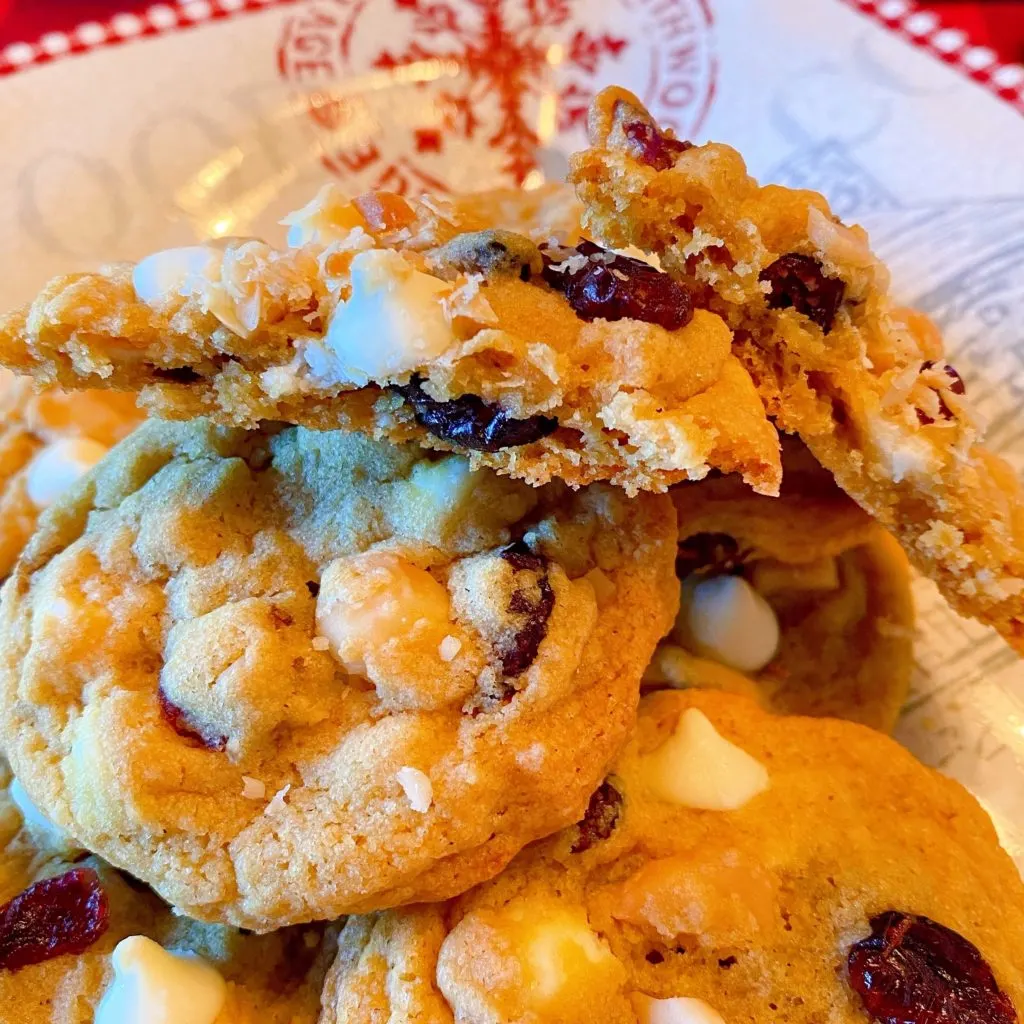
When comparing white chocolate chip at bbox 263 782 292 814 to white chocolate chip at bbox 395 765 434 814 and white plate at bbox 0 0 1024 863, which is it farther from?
white plate at bbox 0 0 1024 863

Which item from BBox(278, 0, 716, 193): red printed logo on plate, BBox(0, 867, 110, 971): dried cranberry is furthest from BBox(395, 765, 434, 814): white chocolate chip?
BBox(278, 0, 716, 193): red printed logo on plate

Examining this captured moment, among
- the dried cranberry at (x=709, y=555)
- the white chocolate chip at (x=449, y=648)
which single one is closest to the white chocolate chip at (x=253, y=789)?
the white chocolate chip at (x=449, y=648)

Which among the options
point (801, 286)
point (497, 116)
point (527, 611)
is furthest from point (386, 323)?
point (497, 116)

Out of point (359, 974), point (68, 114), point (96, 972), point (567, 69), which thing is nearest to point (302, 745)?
point (359, 974)

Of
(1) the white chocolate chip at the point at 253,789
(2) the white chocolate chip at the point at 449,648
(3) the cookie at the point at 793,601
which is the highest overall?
(2) the white chocolate chip at the point at 449,648

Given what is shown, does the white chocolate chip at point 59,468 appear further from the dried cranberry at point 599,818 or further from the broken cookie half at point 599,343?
the dried cranberry at point 599,818

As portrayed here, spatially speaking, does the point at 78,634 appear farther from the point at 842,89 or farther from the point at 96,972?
the point at 842,89

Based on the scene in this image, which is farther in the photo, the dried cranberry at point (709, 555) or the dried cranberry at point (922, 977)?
the dried cranberry at point (709, 555)
